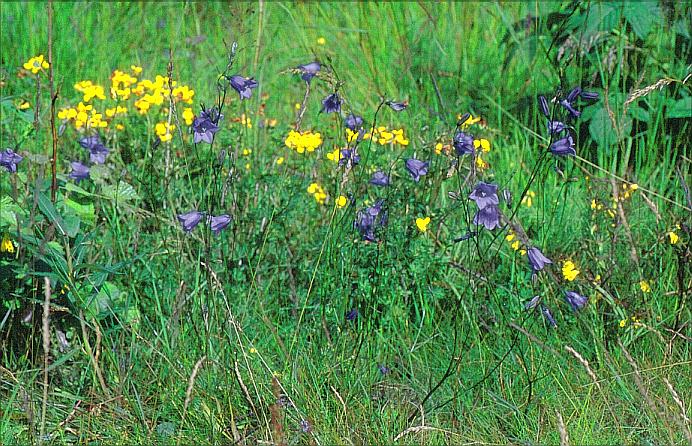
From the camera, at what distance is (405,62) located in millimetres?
3930

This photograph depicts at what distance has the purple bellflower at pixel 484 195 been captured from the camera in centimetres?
197

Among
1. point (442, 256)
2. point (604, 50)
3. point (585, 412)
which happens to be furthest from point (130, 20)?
point (585, 412)

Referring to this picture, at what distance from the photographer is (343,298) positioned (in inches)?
Result: 93.7

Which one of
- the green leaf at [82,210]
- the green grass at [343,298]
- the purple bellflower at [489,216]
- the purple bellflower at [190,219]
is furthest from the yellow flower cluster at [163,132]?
the purple bellflower at [489,216]

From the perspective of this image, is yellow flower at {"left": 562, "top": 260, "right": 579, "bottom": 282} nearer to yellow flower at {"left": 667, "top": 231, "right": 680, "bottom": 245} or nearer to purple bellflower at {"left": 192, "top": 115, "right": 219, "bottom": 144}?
yellow flower at {"left": 667, "top": 231, "right": 680, "bottom": 245}

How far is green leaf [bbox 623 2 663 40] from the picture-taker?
10.6 feet

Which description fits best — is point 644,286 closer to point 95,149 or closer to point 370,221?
point 370,221

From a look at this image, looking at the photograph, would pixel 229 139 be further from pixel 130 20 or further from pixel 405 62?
pixel 130 20

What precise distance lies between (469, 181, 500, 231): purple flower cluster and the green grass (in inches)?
0.9

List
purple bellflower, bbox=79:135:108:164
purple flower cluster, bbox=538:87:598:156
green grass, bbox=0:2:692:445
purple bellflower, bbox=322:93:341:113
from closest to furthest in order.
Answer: purple flower cluster, bbox=538:87:598:156, green grass, bbox=0:2:692:445, purple bellflower, bbox=322:93:341:113, purple bellflower, bbox=79:135:108:164

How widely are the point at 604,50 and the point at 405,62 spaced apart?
86 cm

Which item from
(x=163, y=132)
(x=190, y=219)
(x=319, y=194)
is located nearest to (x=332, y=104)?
(x=190, y=219)

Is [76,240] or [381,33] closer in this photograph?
[76,240]

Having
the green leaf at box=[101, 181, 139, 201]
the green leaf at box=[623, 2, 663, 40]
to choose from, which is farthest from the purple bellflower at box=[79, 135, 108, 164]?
the green leaf at box=[623, 2, 663, 40]
